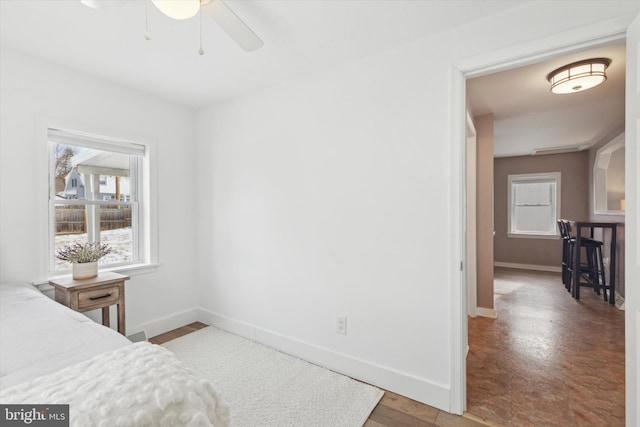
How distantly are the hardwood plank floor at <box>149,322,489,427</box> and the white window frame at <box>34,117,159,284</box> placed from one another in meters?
2.42

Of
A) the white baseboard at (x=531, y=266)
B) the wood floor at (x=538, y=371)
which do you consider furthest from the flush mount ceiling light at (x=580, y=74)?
the white baseboard at (x=531, y=266)

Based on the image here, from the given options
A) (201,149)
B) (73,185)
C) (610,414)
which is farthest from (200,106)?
(610,414)

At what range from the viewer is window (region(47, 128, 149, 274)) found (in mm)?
2508

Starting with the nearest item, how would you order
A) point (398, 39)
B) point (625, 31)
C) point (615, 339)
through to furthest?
1. point (625, 31)
2. point (398, 39)
3. point (615, 339)

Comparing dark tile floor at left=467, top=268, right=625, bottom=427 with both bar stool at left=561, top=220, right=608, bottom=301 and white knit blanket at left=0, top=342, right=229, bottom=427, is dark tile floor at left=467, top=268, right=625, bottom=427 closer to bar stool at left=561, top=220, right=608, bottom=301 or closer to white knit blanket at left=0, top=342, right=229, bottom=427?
bar stool at left=561, top=220, right=608, bottom=301

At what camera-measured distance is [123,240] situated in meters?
2.99

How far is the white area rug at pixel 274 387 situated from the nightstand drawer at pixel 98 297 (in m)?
0.71

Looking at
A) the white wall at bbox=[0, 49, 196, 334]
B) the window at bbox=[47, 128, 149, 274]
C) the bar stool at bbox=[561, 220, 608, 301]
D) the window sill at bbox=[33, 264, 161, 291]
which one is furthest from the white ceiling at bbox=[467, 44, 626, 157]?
the window sill at bbox=[33, 264, 161, 291]

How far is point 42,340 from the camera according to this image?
3.96ft

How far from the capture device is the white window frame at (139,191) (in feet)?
7.59

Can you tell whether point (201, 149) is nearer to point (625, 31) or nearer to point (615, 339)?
point (625, 31)

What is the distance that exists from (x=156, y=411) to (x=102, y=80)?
2.90 m

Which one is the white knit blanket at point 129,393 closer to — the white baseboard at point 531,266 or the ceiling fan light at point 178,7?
the ceiling fan light at point 178,7

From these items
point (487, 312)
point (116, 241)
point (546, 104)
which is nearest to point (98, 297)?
point (116, 241)
